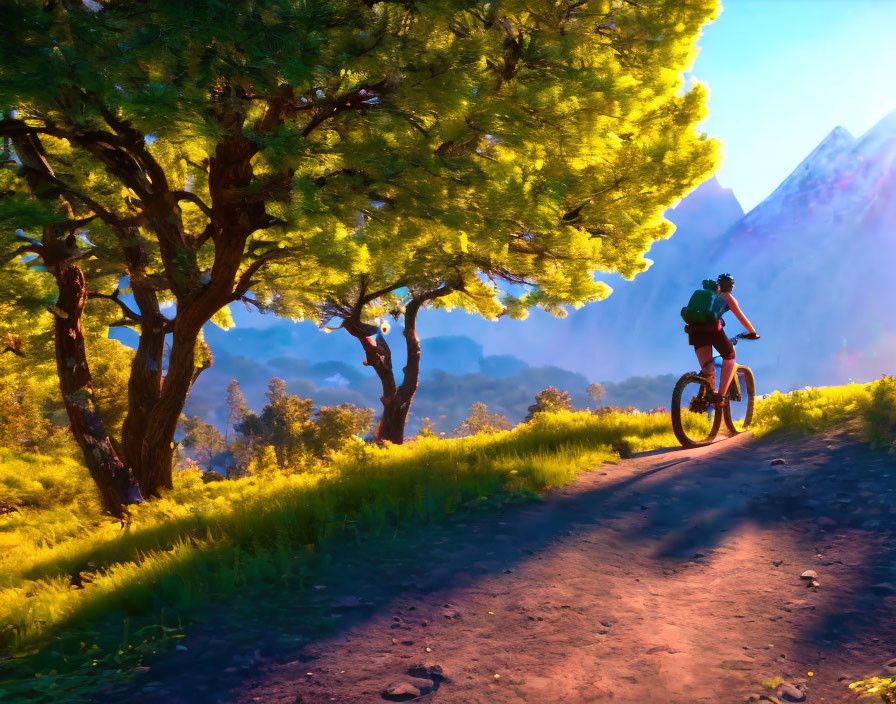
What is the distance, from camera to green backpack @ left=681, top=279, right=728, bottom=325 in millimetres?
8500

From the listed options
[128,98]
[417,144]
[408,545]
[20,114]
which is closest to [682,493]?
[408,545]

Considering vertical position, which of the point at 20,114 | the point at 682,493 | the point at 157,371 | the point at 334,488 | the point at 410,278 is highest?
the point at 20,114

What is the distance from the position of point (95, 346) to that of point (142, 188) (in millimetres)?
13065

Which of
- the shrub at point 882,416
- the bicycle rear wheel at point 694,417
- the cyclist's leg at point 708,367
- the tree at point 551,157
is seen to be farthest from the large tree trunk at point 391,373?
the shrub at point 882,416

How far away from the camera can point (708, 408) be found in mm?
9375

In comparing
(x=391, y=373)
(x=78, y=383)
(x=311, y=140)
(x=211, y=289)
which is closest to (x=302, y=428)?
(x=391, y=373)

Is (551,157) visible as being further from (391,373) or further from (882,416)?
(391,373)

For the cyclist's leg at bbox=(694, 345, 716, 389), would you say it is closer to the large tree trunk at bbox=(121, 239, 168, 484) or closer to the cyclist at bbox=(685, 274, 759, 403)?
the cyclist at bbox=(685, 274, 759, 403)

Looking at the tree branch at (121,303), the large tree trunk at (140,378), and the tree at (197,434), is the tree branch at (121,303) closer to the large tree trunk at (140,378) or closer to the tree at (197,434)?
the large tree trunk at (140,378)

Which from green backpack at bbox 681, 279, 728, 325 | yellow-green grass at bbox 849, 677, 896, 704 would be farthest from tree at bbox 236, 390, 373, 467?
yellow-green grass at bbox 849, 677, 896, 704

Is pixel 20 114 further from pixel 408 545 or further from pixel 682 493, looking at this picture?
pixel 682 493

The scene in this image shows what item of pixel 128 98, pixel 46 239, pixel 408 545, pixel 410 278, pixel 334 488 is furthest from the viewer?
pixel 410 278

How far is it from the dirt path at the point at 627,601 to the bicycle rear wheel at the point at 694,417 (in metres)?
1.85

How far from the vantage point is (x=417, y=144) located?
835 centimetres
